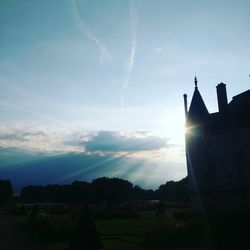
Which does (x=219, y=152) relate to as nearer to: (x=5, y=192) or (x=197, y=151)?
(x=197, y=151)

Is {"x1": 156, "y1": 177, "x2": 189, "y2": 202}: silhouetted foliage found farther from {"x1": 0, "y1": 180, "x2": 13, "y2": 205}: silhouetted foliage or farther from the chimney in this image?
{"x1": 0, "y1": 180, "x2": 13, "y2": 205}: silhouetted foliage

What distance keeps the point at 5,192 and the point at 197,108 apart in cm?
7873

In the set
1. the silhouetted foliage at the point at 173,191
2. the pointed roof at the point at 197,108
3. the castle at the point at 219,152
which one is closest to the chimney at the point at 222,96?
the castle at the point at 219,152

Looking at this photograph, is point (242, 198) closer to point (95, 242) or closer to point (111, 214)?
point (95, 242)

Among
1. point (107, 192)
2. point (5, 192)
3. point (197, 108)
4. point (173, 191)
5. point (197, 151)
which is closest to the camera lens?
point (197, 151)

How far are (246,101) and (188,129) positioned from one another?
5.79 metres

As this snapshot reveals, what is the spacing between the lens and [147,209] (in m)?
60.6

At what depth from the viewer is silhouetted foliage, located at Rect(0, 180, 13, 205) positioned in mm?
99375

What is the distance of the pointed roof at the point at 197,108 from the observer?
34219mm

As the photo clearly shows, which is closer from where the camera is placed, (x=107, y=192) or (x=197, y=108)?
(x=197, y=108)

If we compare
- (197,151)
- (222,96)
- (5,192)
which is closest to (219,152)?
(197,151)

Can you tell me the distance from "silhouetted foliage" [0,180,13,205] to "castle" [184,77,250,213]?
7662 cm

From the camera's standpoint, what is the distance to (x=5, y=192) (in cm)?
10019

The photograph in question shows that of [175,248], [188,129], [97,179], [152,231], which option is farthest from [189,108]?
[97,179]
